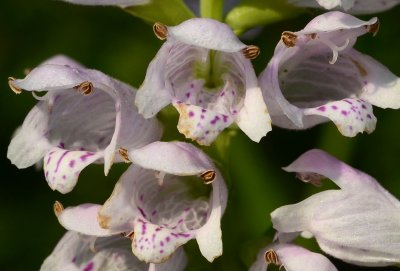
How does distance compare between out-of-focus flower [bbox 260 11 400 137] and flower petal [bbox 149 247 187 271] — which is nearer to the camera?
out-of-focus flower [bbox 260 11 400 137]

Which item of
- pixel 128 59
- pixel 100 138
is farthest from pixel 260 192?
pixel 100 138

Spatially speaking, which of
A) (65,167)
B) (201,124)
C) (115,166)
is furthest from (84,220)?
(115,166)

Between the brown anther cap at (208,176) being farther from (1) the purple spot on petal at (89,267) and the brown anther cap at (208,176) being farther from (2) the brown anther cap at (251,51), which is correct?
(1) the purple spot on petal at (89,267)

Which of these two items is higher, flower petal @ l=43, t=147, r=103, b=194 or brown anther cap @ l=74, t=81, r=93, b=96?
brown anther cap @ l=74, t=81, r=93, b=96

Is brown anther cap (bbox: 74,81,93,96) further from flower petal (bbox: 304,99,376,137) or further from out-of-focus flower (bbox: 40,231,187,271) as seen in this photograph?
flower petal (bbox: 304,99,376,137)

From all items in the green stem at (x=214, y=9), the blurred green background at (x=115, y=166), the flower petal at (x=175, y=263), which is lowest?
the blurred green background at (x=115, y=166)

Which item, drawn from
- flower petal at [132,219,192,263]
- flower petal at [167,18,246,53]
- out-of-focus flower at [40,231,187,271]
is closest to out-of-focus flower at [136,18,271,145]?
flower petal at [167,18,246,53]

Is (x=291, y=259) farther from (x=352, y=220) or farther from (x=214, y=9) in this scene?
(x=214, y=9)

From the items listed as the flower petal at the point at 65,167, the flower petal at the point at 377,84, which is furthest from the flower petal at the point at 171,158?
the flower petal at the point at 377,84
